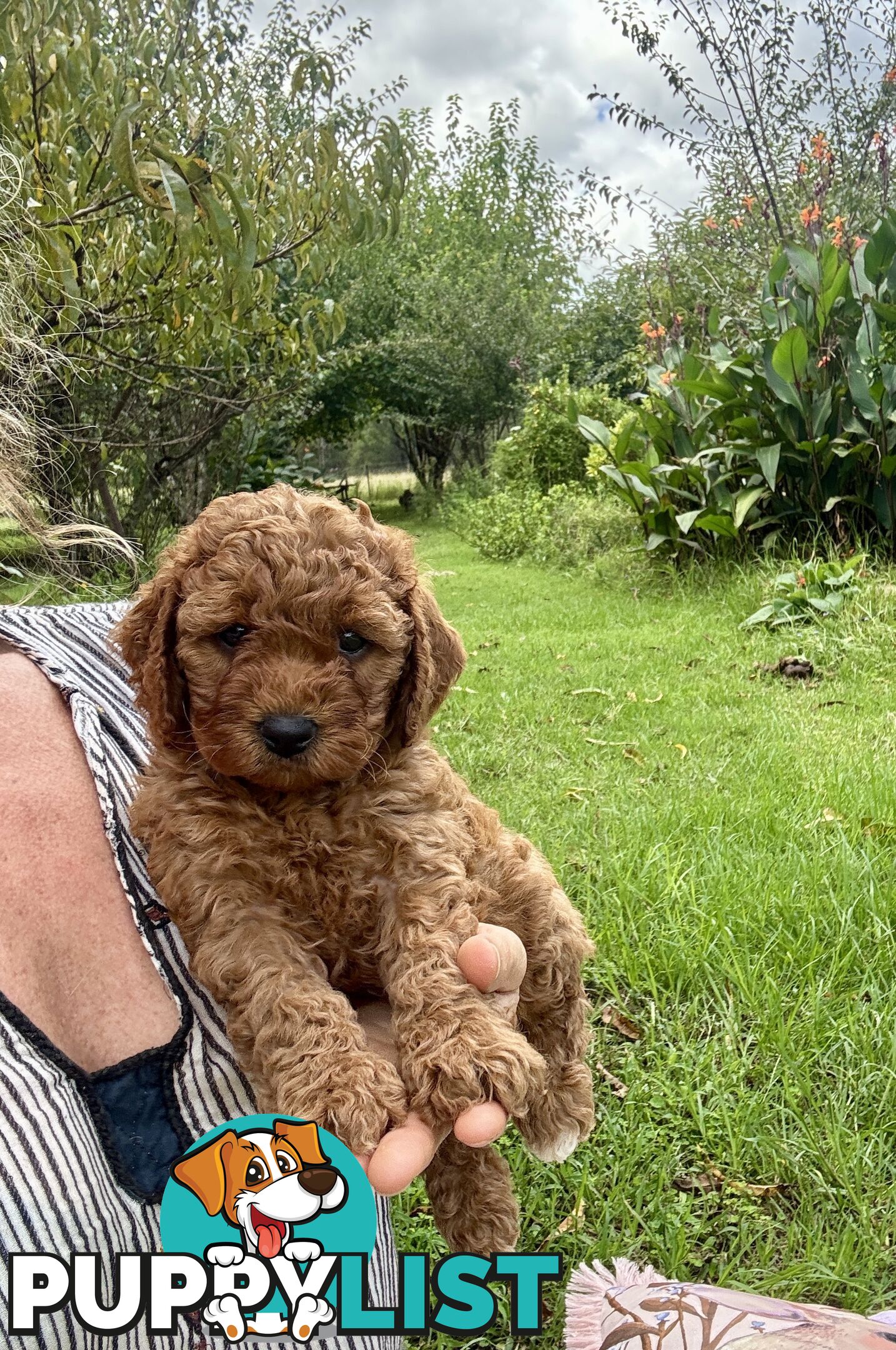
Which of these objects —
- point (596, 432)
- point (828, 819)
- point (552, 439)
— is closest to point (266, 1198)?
point (828, 819)

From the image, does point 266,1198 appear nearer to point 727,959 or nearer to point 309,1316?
point 309,1316

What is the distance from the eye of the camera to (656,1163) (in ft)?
8.62

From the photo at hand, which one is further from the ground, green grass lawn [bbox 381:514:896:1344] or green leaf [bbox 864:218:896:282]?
green leaf [bbox 864:218:896:282]

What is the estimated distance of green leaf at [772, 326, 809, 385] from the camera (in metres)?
7.40

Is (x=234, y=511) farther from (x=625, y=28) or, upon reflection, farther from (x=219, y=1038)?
(x=625, y=28)

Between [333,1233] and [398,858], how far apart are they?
67 centimetres

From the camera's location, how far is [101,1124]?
142 cm

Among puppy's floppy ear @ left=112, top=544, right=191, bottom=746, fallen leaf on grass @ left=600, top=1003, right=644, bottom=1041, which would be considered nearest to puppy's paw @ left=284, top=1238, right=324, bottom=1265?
puppy's floppy ear @ left=112, top=544, right=191, bottom=746

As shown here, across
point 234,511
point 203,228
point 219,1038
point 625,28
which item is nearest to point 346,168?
point 203,228

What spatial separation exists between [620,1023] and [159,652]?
2068 millimetres

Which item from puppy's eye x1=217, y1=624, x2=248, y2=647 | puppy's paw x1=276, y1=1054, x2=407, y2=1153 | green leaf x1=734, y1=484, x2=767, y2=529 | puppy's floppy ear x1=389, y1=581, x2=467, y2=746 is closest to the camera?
puppy's paw x1=276, y1=1054, x2=407, y2=1153

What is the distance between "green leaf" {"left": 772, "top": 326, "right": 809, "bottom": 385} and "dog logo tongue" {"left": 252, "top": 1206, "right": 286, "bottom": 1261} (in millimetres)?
7458

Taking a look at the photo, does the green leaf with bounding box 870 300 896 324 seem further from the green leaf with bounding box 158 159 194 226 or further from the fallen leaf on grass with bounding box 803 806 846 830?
the green leaf with bounding box 158 159 194 226

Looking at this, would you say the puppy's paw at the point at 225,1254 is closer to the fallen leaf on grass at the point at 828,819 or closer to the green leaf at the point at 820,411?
the fallen leaf on grass at the point at 828,819
